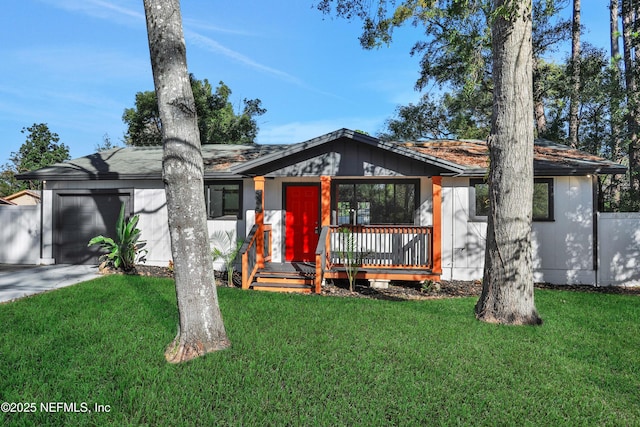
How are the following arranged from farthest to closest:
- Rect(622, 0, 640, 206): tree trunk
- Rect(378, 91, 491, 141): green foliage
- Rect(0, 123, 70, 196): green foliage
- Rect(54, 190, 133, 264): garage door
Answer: Rect(0, 123, 70, 196): green foliage, Rect(378, 91, 491, 141): green foliage, Rect(622, 0, 640, 206): tree trunk, Rect(54, 190, 133, 264): garage door

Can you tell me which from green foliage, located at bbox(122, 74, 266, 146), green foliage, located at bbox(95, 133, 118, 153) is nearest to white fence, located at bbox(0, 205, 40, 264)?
green foliage, located at bbox(122, 74, 266, 146)

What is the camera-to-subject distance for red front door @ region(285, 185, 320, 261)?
10.1 m

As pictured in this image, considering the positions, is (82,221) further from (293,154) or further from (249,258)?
(293,154)

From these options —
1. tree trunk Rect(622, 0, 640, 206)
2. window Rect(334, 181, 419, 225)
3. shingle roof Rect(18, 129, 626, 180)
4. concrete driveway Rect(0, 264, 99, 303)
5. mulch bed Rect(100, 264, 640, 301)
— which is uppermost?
tree trunk Rect(622, 0, 640, 206)

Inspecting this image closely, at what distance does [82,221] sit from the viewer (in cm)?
1070

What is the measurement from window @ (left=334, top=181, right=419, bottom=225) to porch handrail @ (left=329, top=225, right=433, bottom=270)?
874mm

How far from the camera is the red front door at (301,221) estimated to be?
1014 cm

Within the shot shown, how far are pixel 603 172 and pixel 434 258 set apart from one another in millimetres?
4503

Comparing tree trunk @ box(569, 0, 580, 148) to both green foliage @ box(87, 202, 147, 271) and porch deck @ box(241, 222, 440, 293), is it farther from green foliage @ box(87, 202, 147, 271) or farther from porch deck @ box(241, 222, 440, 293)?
green foliage @ box(87, 202, 147, 271)

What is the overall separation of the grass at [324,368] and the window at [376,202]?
12.7 feet

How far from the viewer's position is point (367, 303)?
6797mm

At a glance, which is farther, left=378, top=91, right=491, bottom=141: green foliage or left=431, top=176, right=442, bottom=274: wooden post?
left=378, top=91, right=491, bottom=141: green foliage

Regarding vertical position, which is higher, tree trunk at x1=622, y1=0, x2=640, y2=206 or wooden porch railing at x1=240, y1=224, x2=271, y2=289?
tree trunk at x1=622, y1=0, x2=640, y2=206

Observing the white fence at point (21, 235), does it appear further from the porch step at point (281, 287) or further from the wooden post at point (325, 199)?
the wooden post at point (325, 199)
